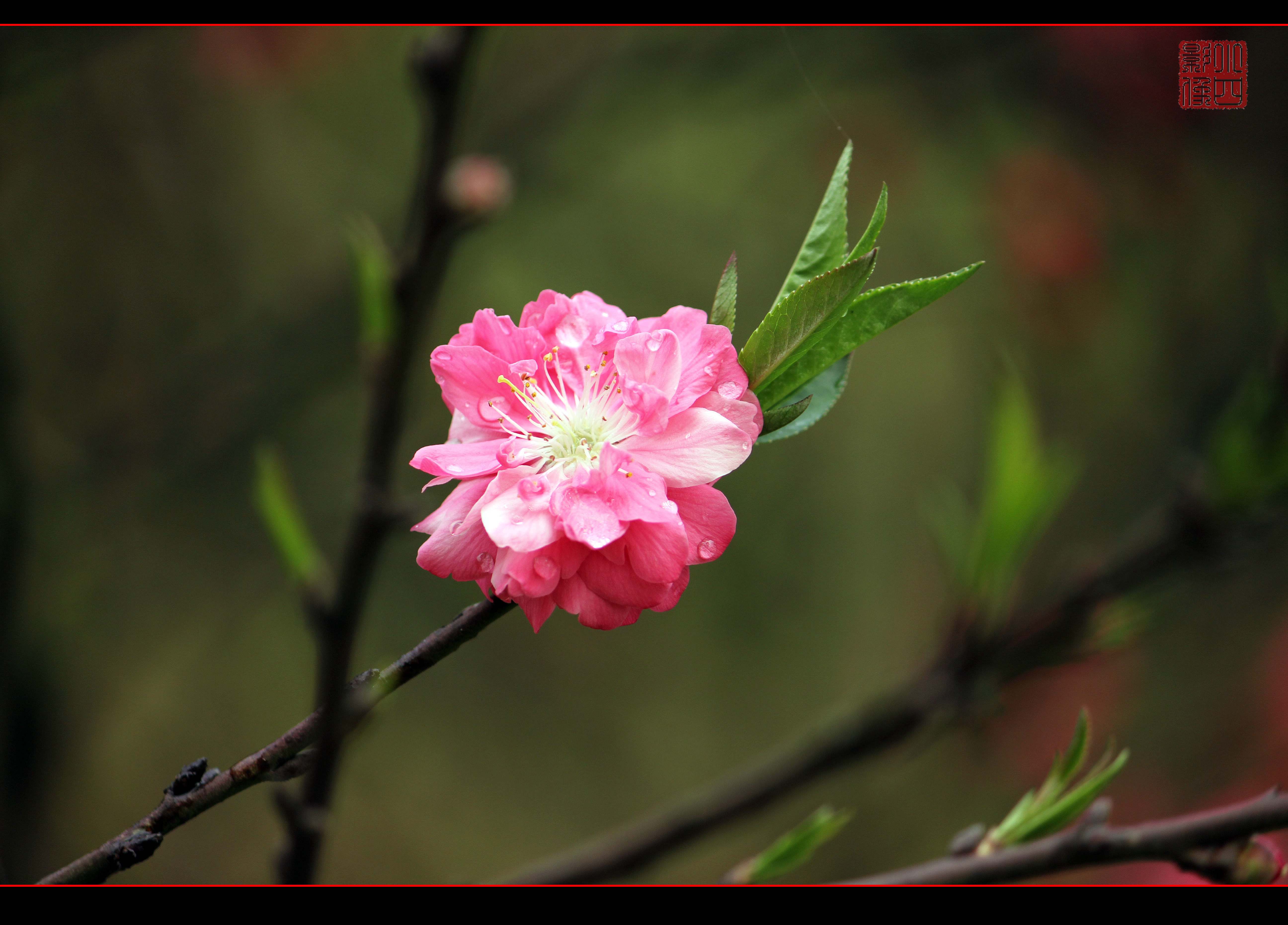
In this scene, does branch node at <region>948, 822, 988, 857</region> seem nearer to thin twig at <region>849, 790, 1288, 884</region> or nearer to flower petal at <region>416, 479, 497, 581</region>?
thin twig at <region>849, 790, 1288, 884</region>

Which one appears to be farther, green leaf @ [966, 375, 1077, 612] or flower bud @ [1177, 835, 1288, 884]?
green leaf @ [966, 375, 1077, 612]

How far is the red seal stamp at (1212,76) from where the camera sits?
2.98ft

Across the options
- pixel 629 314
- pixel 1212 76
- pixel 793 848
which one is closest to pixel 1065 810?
pixel 793 848

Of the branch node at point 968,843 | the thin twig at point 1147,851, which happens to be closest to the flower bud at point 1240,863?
the thin twig at point 1147,851

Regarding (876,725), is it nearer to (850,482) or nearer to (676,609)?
(676,609)

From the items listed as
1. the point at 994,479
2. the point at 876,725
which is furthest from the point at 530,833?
the point at 994,479

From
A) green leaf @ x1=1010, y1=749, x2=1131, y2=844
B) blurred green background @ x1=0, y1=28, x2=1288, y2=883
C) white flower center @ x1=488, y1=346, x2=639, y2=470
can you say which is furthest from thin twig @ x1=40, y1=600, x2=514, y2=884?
blurred green background @ x1=0, y1=28, x2=1288, y2=883

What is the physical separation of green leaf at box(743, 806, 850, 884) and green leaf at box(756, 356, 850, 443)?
0.30 meters

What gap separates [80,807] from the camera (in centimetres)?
167

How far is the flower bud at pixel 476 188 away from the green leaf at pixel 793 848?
0.47 m

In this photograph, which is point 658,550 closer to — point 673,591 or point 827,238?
point 673,591

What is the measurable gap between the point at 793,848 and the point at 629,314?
2161 millimetres

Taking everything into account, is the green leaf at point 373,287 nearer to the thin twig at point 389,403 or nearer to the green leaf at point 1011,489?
the thin twig at point 389,403

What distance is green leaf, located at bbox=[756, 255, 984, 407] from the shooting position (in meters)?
0.42
